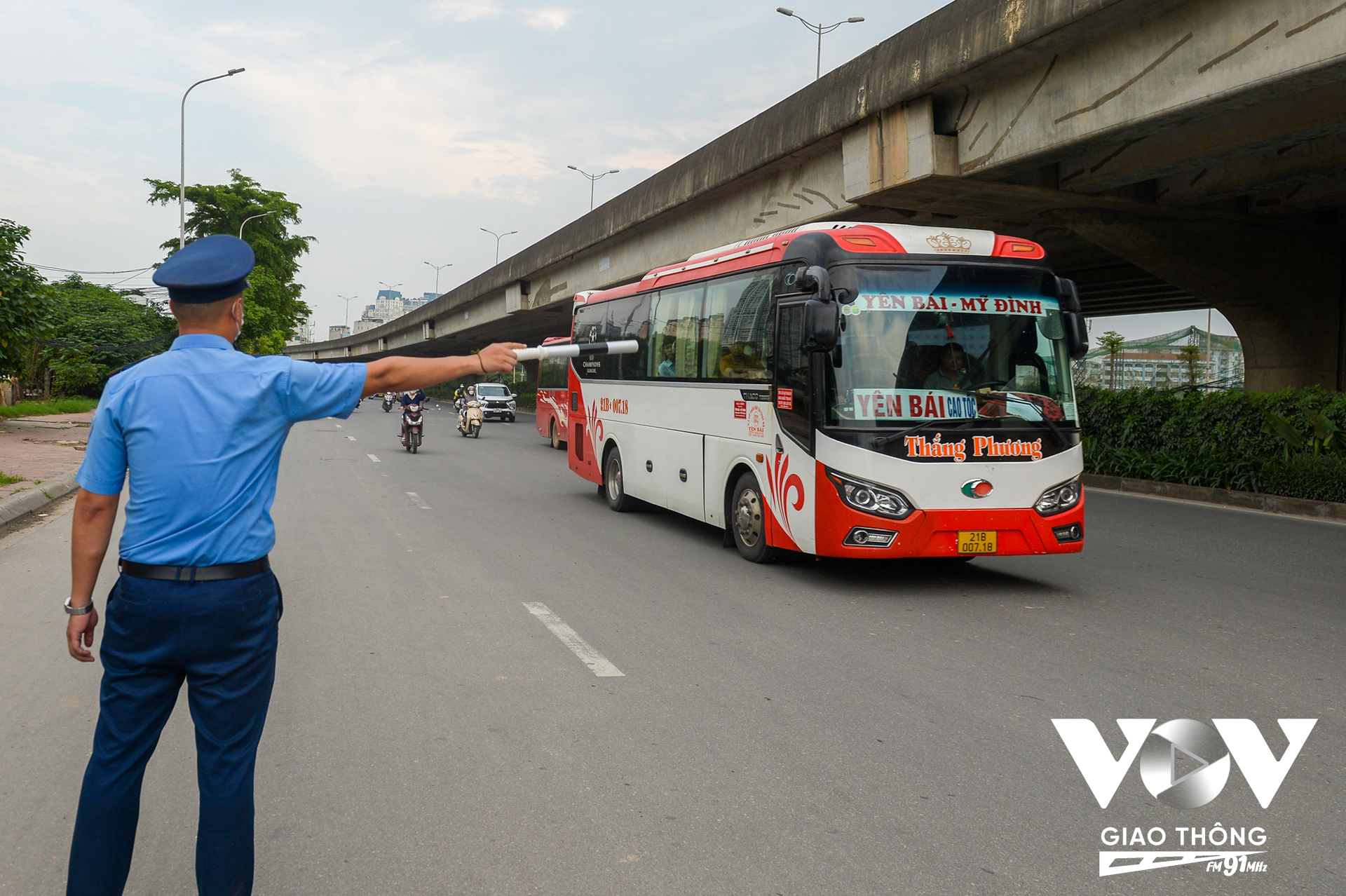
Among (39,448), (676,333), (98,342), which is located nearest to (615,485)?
(676,333)

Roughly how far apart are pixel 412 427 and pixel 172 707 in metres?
21.4

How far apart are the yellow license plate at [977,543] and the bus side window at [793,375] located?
132 cm

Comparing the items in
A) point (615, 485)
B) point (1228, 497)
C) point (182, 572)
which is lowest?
point (1228, 497)

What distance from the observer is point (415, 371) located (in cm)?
303

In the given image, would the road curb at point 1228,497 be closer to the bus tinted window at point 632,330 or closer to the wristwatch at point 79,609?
the bus tinted window at point 632,330

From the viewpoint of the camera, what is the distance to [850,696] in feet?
18.0

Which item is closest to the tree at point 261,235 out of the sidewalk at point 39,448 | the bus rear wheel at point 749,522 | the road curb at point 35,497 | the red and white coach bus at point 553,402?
the sidewalk at point 39,448

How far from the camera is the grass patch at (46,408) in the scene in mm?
35125

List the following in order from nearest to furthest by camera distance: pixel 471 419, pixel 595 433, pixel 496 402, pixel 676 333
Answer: pixel 676 333 → pixel 595 433 → pixel 471 419 → pixel 496 402

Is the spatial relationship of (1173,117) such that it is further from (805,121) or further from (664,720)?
(664,720)

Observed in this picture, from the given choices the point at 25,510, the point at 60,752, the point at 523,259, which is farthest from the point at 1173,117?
the point at 523,259

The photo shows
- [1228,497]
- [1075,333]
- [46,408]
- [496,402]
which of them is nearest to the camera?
[1075,333]

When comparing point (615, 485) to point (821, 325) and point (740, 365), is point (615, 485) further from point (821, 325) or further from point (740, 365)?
point (821, 325)

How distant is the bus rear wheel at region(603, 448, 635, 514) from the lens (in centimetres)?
1350
